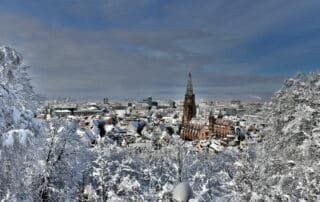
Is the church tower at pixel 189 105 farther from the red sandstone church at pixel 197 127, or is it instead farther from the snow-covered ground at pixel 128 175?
the snow-covered ground at pixel 128 175

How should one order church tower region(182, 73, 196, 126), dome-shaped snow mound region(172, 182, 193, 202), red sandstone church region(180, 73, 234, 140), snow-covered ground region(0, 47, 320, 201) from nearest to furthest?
dome-shaped snow mound region(172, 182, 193, 202) → snow-covered ground region(0, 47, 320, 201) → red sandstone church region(180, 73, 234, 140) → church tower region(182, 73, 196, 126)

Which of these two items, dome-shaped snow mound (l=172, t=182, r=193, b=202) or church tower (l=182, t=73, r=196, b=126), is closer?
dome-shaped snow mound (l=172, t=182, r=193, b=202)

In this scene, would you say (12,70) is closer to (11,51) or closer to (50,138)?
(11,51)

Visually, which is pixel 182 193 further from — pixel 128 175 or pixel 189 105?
pixel 189 105

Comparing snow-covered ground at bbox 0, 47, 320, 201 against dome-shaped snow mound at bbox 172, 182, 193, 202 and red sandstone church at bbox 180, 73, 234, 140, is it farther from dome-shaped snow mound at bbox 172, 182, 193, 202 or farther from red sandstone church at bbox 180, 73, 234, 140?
red sandstone church at bbox 180, 73, 234, 140

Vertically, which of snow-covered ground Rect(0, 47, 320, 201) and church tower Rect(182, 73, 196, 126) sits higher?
church tower Rect(182, 73, 196, 126)

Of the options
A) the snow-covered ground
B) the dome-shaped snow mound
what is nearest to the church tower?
the snow-covered ground

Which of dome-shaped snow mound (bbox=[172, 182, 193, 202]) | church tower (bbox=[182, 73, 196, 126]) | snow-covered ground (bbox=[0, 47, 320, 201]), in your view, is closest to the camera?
dome-shaped snow mound (bbox=[172, 182, 193, 202])

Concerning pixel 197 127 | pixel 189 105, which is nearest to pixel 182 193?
pixel 197 127
